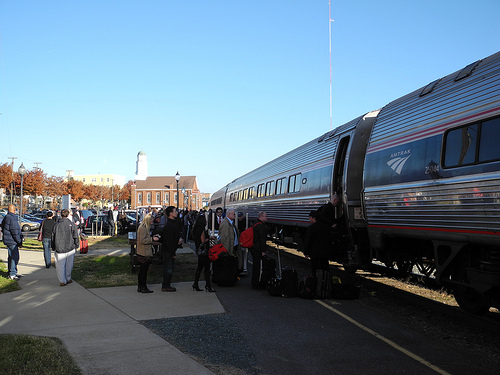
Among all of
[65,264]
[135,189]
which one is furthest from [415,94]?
[135,189]

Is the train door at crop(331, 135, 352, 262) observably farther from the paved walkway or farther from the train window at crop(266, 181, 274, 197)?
the train window at crop(266, 181, 274, 197)

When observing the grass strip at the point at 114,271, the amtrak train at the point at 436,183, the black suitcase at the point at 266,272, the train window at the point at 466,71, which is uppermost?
the train window at the point at 466,71

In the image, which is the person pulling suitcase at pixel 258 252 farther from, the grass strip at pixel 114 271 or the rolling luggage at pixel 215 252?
the grass strip at pixel 114 271

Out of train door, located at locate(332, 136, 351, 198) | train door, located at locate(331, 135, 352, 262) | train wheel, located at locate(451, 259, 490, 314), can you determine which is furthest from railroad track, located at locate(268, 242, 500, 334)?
train door, located at locate(332, 136, 351, 198)

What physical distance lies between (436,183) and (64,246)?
323 inches

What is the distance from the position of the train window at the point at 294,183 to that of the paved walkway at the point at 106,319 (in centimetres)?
578

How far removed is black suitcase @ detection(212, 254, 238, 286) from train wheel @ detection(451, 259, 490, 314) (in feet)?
15.4

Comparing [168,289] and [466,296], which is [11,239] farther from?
[466,296]

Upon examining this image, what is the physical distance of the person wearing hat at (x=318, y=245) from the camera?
9234mm

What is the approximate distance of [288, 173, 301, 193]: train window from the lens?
1483 cm

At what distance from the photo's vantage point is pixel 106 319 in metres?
7.01

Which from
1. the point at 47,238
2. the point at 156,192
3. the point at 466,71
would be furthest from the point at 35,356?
the point at 156,192

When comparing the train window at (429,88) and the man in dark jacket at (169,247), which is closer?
the train window at (429,88)

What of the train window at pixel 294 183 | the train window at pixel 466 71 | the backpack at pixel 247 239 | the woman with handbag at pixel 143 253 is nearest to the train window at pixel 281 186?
the train window at pixel 294 183
